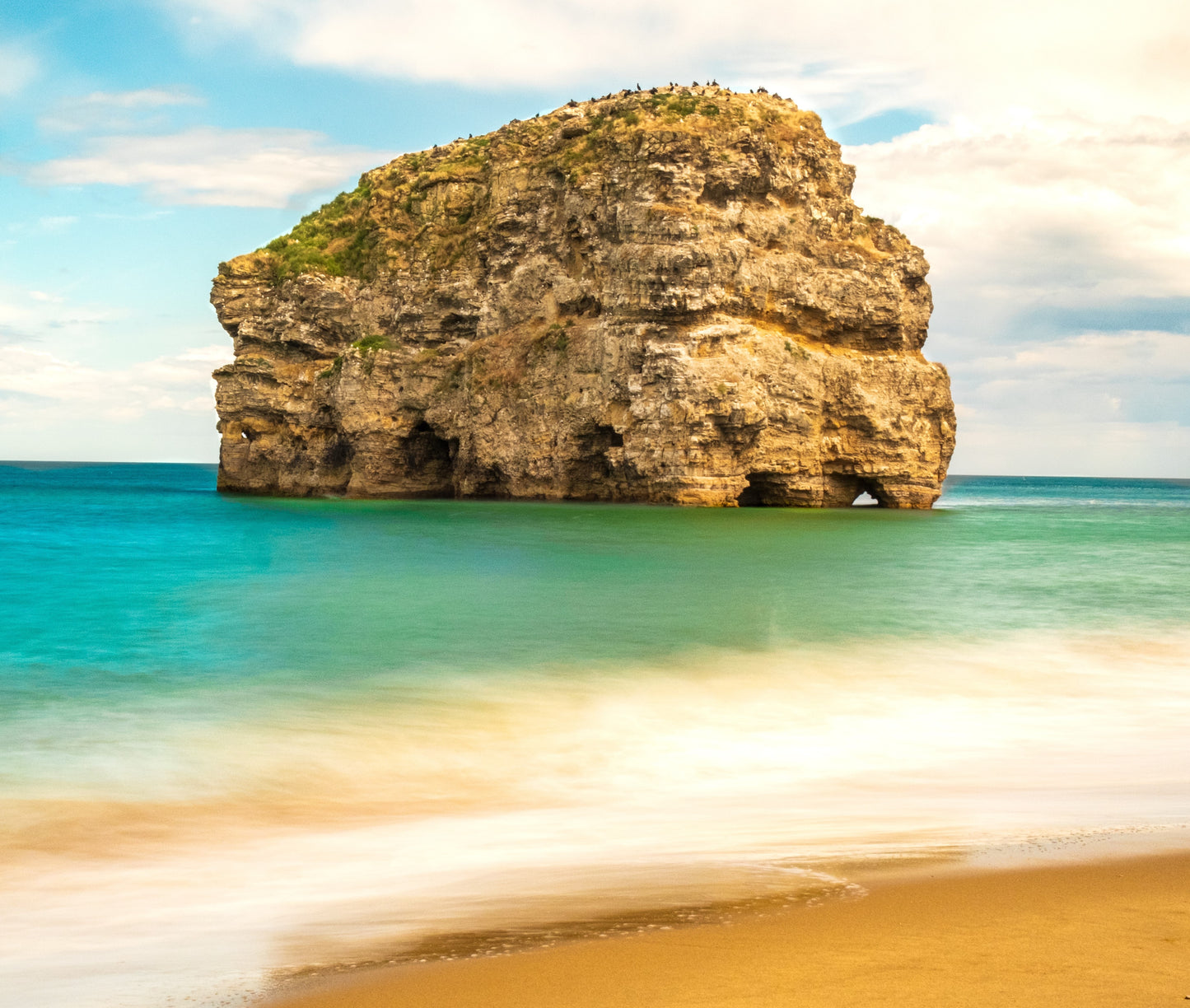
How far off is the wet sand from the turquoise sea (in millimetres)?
434

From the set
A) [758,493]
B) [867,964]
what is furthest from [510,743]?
[758,493]

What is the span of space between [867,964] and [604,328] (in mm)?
44134

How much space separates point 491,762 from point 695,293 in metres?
37.7

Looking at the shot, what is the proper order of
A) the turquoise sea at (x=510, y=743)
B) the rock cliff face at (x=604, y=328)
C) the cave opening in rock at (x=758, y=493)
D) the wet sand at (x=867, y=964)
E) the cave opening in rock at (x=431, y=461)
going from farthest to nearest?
1. the cave opening in rock at (x=431, y=461)
2. the cave opening in rock at (x=758, y=493)
3. the rock cliff face at (x=604, y=328)
4. the turquoise sea at (x=510, y=743)
5. the wet sand at (x=867, y=964)

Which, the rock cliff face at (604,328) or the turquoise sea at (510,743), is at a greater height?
the rock cliff face at (604,328)

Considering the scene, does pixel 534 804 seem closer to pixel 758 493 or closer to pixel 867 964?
Answer: pixel 867 964

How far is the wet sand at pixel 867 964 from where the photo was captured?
361 cm

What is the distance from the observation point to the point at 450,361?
53.5m

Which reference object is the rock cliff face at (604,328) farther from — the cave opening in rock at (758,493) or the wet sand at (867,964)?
the wet sand at (867,964)

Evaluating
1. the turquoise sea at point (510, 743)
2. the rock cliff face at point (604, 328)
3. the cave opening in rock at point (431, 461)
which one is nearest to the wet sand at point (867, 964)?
the turquoise sea at point (510, 743)

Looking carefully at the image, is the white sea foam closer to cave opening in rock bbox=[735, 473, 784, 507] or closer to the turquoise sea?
the turquoise sea

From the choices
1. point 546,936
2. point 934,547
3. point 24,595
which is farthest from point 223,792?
point 934,547

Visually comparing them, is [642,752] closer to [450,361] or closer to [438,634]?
[438,634]

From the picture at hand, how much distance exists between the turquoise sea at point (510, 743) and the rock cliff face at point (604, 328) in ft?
73.0
